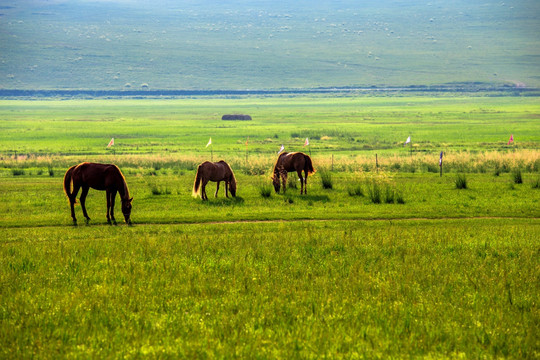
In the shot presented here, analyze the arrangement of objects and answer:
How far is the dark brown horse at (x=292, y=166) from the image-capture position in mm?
27625

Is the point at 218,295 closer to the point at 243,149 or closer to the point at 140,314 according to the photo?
the point at 140,314

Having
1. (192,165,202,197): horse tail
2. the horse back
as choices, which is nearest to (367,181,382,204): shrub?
(192,165,202,197): horse tail

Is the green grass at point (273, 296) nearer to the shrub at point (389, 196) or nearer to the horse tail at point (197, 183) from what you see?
the shrub at point (389, 196)

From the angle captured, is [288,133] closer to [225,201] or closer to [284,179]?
[284,179]

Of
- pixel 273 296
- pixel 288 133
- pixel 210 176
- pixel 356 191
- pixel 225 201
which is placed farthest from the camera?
pixel 288 133

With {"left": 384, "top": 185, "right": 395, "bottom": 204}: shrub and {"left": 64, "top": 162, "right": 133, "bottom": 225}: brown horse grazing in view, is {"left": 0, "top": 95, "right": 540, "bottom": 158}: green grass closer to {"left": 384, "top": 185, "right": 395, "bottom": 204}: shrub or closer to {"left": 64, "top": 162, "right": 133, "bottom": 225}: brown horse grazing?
{"left": 384, "top": 185, "right": 395, "bottom": 204}: shrub

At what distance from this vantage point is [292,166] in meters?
27.8

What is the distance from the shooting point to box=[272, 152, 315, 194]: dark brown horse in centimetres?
2762

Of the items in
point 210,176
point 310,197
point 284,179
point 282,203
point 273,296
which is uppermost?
point 210,176

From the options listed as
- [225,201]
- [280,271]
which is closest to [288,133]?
[225,201]

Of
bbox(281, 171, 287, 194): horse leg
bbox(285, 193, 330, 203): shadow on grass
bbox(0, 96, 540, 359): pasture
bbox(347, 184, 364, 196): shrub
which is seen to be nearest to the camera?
bbox(0, 96, 540, 359): pasture

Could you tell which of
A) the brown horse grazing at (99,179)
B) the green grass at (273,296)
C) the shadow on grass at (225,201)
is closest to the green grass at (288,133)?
the shadow on grass at (225,201)

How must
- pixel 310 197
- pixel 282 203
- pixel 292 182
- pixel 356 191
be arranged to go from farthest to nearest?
pixel 292 182 → pixel 356 191 → pixel 310 197 → pixel 282 203

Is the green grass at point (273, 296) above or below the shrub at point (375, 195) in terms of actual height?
below
